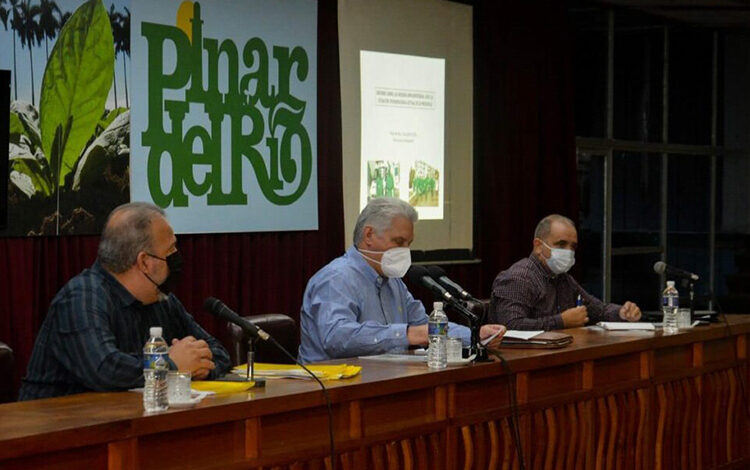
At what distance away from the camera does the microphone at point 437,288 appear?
386 cm

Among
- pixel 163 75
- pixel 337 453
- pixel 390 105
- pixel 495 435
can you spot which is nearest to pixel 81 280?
pixel 337 453

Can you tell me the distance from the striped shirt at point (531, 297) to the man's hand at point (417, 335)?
48.4 inches

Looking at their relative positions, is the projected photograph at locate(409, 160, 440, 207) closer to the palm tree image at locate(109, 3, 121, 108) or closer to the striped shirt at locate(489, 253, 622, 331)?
the striped shirt at locate(489, 253, 622, 331)

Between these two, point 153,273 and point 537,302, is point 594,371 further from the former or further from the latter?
point 153,273

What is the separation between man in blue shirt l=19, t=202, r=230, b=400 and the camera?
330 cm

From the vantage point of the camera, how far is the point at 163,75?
5.77m

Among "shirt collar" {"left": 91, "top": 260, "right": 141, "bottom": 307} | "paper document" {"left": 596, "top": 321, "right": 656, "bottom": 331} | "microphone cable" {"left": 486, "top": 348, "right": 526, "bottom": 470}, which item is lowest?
"microphone cable" {"left": 486, "top": 348, "right": 526, "bottom": 470}

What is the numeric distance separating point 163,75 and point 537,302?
6.85ft

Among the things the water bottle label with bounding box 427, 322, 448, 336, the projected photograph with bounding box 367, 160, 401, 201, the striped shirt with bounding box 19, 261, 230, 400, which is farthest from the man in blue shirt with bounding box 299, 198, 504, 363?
the projected photograph with bounding box 367, 160, 401, 201

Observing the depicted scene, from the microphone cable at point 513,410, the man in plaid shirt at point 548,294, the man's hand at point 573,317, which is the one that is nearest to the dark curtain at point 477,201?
the man in plaid shirt at point 548,294

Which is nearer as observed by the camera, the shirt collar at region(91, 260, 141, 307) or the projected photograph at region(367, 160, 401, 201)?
the shirt collar at region(91, 260, 141, 307)

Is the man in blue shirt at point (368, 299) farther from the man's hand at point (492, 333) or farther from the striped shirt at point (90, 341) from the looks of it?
the striped shirt at point (90, 341)

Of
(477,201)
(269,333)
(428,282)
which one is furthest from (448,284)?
(477,201)

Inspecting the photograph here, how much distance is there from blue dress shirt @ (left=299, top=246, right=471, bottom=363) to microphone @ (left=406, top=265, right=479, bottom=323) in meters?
0.40
